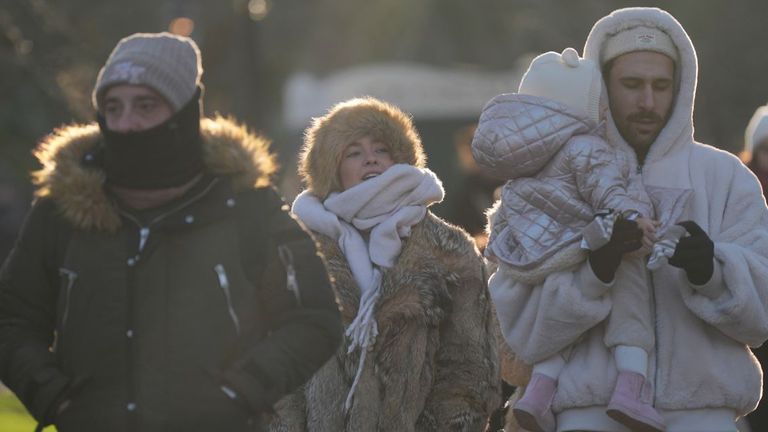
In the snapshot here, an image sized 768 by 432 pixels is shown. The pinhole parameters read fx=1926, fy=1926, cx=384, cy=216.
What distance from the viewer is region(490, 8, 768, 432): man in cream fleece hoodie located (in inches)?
247

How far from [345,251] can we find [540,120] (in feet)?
4.86

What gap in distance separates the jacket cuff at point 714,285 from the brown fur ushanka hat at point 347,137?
195 centimetres

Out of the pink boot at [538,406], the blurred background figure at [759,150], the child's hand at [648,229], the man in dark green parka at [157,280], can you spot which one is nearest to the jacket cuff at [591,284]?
the child's hand at [648,229]

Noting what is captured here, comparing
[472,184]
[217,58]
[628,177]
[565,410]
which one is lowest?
[217,58]

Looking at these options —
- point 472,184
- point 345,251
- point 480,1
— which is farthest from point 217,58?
point 345,251

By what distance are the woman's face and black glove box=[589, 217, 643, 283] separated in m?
1.74

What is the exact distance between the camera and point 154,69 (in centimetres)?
579

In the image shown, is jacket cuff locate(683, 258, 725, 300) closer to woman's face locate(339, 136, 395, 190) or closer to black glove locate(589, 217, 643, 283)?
black glove locate(589, 217, 643, 283)

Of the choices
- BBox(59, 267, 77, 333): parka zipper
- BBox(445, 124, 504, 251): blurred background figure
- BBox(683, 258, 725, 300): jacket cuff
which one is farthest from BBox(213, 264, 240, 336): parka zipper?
BBox(445, 124, 504, 251): blurred background figure

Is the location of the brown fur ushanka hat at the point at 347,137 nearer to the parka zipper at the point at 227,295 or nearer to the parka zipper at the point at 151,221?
the parka zipper at the point at 151,221

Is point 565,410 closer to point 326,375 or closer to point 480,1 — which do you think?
point 326,375

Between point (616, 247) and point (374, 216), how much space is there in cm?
175

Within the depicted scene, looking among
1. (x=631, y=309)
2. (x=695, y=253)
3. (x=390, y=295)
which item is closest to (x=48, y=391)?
(x=631, y=309)

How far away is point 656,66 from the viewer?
6.55m
